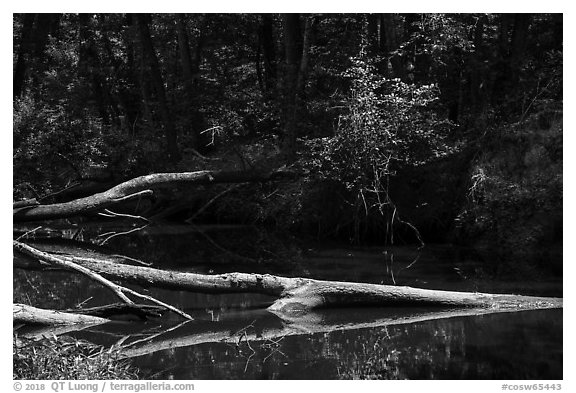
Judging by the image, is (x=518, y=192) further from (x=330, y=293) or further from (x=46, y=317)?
(x=46, y=317)

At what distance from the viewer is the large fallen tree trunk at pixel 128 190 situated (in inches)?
628

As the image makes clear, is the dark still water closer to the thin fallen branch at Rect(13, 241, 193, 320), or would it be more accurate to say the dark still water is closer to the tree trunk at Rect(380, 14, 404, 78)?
the thin fallen branch at Rect(13, 241, 193, 320)

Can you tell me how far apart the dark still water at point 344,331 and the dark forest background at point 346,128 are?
6.23 ft

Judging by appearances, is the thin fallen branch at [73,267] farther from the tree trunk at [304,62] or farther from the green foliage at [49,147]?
the green foliage at [49,147]

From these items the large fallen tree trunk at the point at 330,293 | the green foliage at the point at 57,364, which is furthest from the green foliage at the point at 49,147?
the green foliage at the point at 57,364

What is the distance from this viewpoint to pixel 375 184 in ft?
52.5

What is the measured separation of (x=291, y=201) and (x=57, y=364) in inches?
449

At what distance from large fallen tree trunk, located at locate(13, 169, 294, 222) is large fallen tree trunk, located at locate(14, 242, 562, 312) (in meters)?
4.37

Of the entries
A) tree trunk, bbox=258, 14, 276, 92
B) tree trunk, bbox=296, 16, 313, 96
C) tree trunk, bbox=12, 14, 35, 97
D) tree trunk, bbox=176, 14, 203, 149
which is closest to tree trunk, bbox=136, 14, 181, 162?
tree trunk, bbox=176, 14, 203, 149

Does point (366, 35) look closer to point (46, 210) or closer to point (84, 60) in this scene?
point (46, 210)

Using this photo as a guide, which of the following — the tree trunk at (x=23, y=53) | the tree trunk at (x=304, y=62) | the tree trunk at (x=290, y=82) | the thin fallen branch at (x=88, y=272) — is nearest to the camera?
the thin fallen branch at (x=88, y=272)

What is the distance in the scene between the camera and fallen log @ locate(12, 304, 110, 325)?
975 cm
